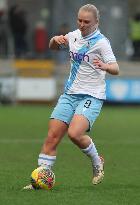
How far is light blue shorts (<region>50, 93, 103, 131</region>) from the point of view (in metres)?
11.0

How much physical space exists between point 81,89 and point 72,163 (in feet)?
10.6

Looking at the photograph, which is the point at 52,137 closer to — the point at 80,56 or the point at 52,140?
the point at 52,140

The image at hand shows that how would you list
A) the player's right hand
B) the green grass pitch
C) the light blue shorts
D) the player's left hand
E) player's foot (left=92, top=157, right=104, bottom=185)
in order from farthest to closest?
player's foot (left=92, top=157, right=104, bottom=185) < the player's right hand < the light blue shorts < the player's left hand < the green grass pitch

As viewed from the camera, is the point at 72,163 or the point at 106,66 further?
the point at 72,163

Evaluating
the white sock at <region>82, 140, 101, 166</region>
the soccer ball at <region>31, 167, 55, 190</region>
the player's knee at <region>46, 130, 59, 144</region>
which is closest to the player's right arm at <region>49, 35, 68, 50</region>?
the player's knee at <region>46, 130, 59, 144</region>

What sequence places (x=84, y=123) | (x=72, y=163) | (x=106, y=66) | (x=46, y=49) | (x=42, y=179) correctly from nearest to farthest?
(x=106, y=66), (x=42, y=179), (x=84, y=123), (x=72, y=163), (x=46, y=49)

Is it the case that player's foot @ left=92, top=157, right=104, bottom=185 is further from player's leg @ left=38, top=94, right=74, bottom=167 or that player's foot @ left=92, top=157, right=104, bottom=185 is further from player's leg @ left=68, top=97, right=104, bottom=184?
player's leg @ left=38, top=94, right=74, bottom=167

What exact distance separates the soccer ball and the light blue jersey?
3.46 ft

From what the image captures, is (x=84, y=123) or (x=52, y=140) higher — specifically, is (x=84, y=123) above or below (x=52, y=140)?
above

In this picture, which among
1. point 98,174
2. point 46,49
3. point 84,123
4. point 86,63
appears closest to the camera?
point 84,123

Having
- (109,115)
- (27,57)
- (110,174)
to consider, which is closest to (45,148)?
(110,174)

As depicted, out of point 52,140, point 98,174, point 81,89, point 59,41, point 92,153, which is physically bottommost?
point 98,174

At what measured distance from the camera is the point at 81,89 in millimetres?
11055

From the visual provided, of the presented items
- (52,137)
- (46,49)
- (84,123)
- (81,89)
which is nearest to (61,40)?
(81,89)
